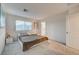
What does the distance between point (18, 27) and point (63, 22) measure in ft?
3.79

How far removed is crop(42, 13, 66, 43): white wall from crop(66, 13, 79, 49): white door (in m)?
0.15

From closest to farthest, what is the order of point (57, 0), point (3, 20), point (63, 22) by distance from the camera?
point (57, 0), point (3, 20), point (63, 22)

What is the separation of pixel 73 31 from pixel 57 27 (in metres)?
0.43

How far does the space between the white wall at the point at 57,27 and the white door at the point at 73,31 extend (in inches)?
6.0

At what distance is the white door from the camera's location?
1.84 meters

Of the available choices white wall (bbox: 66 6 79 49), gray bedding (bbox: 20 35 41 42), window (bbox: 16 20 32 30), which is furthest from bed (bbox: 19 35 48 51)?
white wall (bbox: 66 6 79 49)

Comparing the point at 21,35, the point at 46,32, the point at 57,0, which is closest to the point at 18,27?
the point at 21,35

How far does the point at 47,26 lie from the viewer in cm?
204

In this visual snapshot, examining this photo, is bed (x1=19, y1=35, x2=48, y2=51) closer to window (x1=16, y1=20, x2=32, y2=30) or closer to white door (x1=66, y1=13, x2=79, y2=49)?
window (x1=16, y1=20, x2=32, y2=30)

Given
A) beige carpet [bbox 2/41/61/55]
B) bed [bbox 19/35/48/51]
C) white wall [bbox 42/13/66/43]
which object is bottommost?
beige carpet [bbox 2/41/61/55]

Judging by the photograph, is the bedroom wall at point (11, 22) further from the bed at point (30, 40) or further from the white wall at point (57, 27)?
the white wall at point (57, 27)

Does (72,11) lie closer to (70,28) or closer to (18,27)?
(70,28)

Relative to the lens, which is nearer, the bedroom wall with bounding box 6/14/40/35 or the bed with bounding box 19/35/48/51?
the bedroom wall with bounding box 6/14/40/35

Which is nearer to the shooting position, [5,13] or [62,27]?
[5,13]
